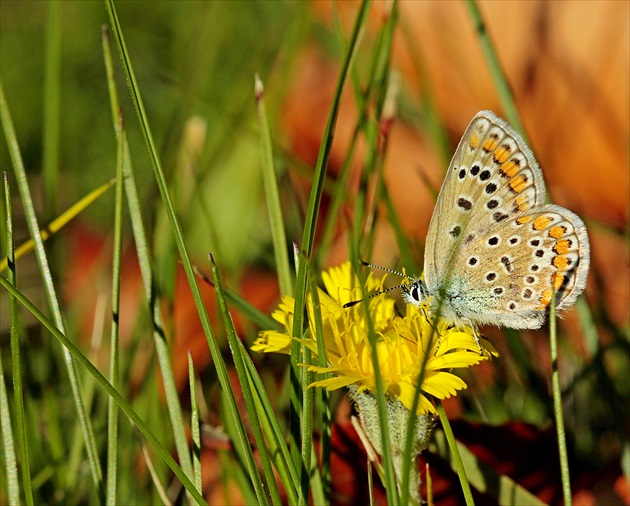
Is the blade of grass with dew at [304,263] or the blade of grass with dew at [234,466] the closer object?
the blade of grass with dew at [304,263]

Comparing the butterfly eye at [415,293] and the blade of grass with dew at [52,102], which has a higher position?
the blade of grass with dew at [52,102]

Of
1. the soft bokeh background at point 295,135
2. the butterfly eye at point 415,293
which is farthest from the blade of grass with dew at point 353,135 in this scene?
the butterfly eye at point 415,293

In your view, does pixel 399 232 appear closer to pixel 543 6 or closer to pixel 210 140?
pixel 543 6

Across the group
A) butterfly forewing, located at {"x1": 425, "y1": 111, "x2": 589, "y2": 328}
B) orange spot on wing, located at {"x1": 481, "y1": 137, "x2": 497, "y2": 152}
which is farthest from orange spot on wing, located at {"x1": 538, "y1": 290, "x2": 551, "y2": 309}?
orange spot on wing, located at {"x1": 481, "y1": 137, "x2": 497, "y2": 152}

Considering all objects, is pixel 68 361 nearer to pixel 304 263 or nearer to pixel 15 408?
pixel 15 408

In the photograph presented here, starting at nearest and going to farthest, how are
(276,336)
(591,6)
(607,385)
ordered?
1. (276,336)
2. (607,385)
3. (591,6)

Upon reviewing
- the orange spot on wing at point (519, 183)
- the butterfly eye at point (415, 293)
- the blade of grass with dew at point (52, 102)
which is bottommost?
the butterfly eye at point (415, 293)

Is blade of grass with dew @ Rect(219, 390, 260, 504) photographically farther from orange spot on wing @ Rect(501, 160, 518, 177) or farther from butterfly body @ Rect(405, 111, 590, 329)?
orange spot on wing @ Rect(501, 160, 518, 177)

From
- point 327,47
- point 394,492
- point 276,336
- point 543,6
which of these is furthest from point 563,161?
point 394,492

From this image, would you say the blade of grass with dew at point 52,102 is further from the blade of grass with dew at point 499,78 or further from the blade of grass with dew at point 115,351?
the blade of grass with dew at point 499,78
